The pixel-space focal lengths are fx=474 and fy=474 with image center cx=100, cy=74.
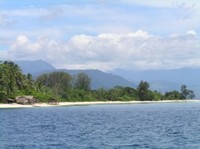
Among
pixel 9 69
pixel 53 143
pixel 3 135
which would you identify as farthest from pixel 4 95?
pixel 53 143

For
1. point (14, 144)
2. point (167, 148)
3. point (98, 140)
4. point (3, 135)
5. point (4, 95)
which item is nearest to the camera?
point (167, 148)

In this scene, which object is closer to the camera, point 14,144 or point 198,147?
point 198,147

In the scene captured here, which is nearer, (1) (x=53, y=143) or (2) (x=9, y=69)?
(1) (x=53, y=143)

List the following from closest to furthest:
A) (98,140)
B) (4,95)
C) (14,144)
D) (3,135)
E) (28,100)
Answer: (14,144), (98,140), (3,135), (4,95), (28,100)

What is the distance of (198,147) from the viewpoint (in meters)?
55.0

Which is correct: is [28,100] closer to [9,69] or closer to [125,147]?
[9,69]

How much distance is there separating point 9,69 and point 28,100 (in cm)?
1604

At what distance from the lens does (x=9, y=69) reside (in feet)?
628

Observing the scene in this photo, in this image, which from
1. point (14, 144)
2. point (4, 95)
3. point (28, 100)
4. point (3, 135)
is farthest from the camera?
point (28, 100)

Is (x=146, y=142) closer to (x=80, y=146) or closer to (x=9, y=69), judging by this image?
(x=80, y=146)

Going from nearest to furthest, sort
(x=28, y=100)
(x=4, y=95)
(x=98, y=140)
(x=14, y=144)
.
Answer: (x=14, y=144)
(x=98, y=140)
(x=4, y=95)
(x=28, y=100)

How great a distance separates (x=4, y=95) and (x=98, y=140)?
128m

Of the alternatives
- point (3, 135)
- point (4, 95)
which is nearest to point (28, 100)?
point (4, 95)

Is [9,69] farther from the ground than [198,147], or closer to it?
farther from the ground
